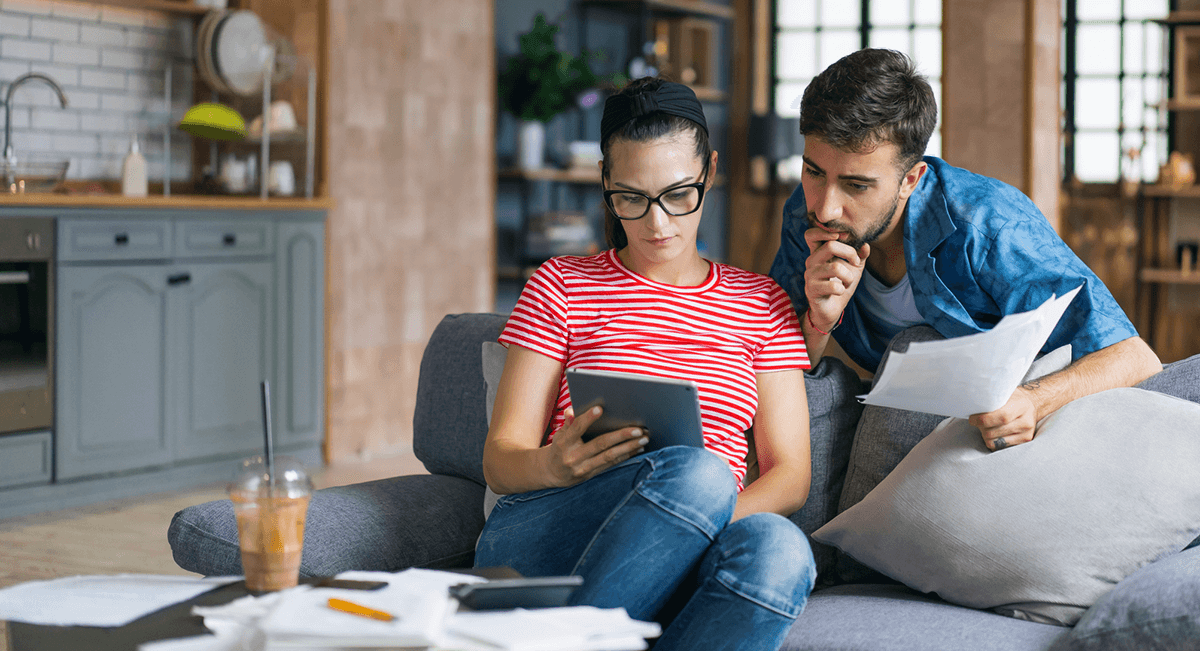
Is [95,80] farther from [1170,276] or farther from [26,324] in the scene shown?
[1170,276]

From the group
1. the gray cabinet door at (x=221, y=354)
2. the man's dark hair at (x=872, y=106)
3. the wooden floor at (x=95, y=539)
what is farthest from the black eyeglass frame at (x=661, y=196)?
the gray cabinet door at (x=221, y=354)

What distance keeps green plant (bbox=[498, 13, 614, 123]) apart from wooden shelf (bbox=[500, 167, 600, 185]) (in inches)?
10.4

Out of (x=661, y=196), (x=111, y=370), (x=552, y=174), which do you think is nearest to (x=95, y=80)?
(x=111, y=370)

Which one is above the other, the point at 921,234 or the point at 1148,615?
the point at 921,234

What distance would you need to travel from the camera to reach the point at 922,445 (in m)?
1.68

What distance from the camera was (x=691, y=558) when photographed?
4.69 ft

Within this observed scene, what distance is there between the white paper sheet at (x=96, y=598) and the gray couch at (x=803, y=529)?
0.34 m

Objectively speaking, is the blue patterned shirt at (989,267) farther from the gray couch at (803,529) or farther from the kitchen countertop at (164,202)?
the kitchen countertop at (164,202)

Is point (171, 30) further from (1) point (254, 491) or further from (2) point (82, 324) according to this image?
(1) point (254, 491)

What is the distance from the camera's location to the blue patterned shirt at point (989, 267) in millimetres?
1755

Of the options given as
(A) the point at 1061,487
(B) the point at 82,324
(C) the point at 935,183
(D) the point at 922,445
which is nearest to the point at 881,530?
(D) the point at 922,445

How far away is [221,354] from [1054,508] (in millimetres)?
3341

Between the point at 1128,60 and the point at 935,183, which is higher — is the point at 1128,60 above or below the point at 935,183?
above

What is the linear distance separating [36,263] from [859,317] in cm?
282
